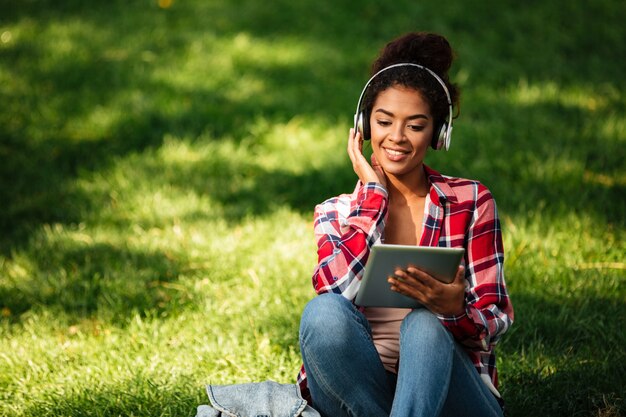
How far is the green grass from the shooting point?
3725 mm

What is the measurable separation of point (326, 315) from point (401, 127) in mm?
750

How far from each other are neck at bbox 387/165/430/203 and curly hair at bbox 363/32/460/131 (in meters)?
0.22

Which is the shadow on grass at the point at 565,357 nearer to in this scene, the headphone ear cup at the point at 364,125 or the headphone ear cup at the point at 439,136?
the headphone ear cup at the point at 439,136

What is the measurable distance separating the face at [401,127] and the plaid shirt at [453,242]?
0.42 feet

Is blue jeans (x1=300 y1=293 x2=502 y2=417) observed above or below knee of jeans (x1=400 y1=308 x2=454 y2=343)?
below

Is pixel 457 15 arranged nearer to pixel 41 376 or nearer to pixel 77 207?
pixel 77 207

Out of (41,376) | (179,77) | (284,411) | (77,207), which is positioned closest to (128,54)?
(179,77)

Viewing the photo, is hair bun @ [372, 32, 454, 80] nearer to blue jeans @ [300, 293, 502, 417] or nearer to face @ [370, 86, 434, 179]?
face @ [370, 86, 434, 179]

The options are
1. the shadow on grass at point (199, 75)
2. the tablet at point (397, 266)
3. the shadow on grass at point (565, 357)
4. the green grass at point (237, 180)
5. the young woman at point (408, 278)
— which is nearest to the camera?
the tablet at point (397, 266)

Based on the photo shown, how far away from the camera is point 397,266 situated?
105 inches

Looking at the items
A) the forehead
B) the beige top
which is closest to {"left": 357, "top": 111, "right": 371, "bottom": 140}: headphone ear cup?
the forehead

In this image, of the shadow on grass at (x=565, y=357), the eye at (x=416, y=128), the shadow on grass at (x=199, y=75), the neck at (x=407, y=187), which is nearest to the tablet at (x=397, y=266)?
the neck at (x=407, y=187)

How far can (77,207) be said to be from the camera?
550 cm

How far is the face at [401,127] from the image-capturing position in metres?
3.02
